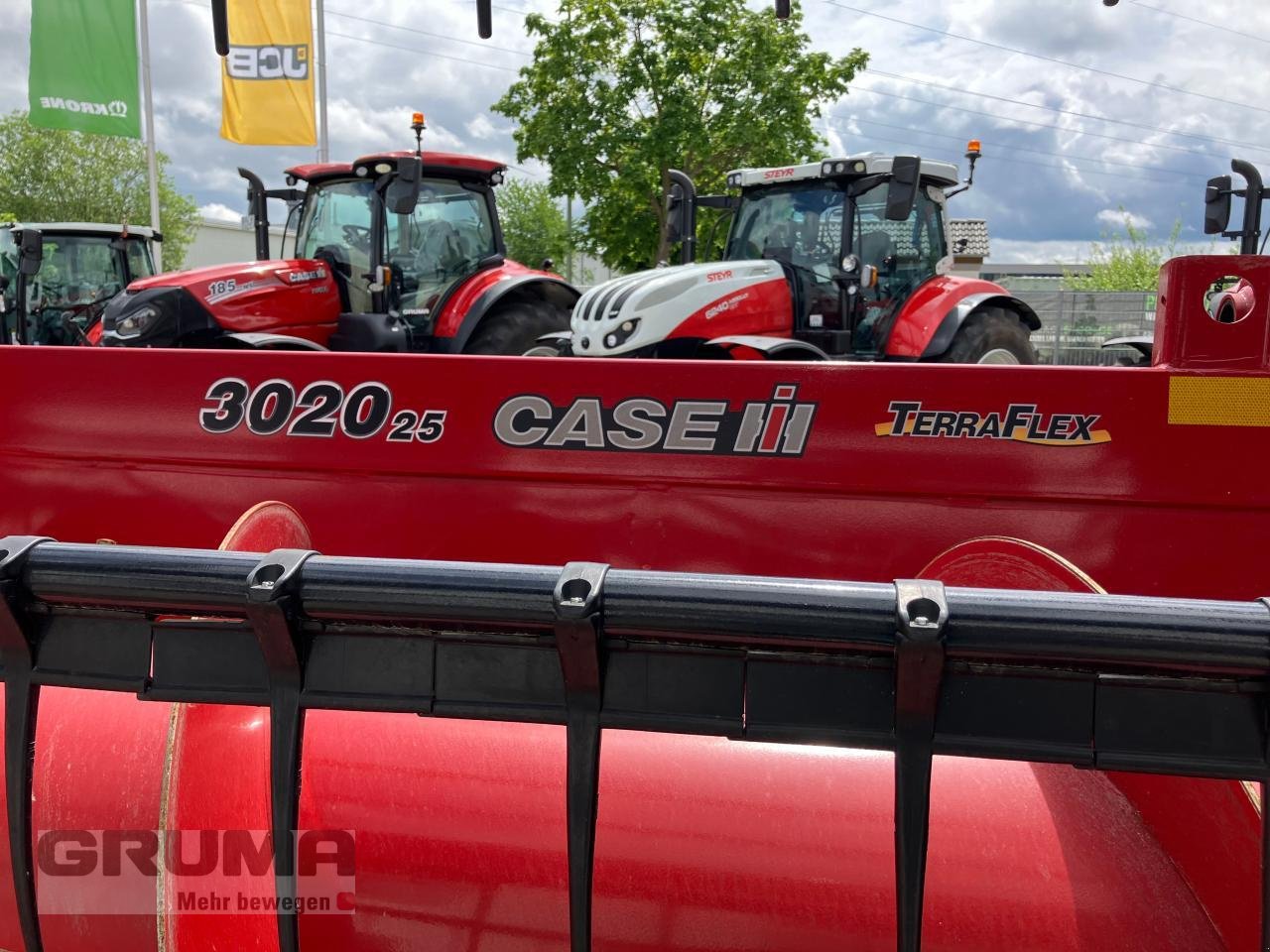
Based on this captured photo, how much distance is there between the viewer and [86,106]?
18.2 metres

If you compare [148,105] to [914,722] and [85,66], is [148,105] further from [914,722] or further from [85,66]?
[914,722]

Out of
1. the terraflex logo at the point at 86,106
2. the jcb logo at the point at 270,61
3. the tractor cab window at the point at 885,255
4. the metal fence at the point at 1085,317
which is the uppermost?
the jcb logo at the point at 270,61

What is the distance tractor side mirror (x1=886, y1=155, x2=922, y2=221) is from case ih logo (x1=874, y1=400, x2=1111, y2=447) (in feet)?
13.3

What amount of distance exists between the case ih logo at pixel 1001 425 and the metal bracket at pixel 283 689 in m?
1.76

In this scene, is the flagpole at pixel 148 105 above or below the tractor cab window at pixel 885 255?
above

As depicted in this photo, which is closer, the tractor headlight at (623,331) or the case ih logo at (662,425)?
the case ih logo at (662,425)

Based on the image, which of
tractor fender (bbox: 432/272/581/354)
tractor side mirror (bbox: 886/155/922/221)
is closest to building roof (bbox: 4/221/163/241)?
tractor fender (bbox: 432/272/581/354)

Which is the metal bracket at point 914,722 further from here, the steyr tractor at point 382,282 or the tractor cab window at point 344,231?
the tractor cab window at point 344,231

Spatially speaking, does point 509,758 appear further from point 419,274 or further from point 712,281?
point 419,274

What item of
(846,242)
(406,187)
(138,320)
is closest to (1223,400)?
(846,242)

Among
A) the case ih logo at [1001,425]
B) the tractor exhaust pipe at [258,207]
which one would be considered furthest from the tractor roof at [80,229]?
the case ih logo at [1001,425]

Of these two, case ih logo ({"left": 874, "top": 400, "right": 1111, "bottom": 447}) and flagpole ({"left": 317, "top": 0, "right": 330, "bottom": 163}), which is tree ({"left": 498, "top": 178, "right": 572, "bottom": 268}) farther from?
case ih logo ({"left": 874, "top": 400, "right": 1111, "bottom": 447})

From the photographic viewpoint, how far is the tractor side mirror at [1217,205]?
1107cm

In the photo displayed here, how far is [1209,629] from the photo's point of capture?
3.50ft
